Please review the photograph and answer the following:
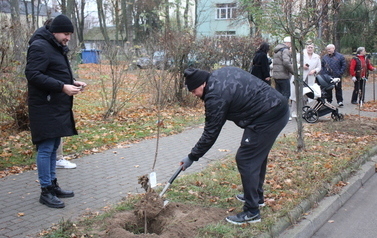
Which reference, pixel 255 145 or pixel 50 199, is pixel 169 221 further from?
pixel 50 199

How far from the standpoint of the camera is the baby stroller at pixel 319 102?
9906 millimetres

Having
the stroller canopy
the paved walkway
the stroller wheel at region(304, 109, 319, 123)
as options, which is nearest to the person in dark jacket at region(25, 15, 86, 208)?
the paved walkway

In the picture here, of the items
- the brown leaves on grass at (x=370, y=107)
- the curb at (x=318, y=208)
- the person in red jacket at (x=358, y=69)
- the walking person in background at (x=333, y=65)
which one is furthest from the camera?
the person in red jacket at (x=358, y=69)

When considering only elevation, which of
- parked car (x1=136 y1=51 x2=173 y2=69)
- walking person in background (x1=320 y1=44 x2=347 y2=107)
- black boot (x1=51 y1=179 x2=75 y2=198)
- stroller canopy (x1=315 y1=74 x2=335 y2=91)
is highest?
parked car (x1=136 y1=51 x2=173 y2=69)

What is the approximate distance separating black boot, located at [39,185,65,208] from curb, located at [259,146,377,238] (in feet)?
7.43

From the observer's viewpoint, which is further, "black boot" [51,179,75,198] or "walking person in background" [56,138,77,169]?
"walking person in background" [56,138,77,169]

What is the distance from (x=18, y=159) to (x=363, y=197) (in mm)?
5216

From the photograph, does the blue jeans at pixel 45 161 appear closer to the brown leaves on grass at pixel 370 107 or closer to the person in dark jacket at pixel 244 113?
the person in dark jacket at pixel 244 113

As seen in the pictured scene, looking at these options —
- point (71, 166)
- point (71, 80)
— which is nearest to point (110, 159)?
point (71, 166)

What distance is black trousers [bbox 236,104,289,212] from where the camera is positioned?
3.99 meters

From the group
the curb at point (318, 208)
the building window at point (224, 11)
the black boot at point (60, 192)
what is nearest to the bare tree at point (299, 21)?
the curb at point (318, 208)

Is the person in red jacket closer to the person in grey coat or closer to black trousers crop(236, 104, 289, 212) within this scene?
the person in grey coat

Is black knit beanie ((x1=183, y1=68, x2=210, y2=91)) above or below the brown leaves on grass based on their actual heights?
above

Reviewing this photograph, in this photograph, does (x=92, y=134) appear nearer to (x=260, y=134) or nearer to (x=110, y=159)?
(x=110, y=159)
